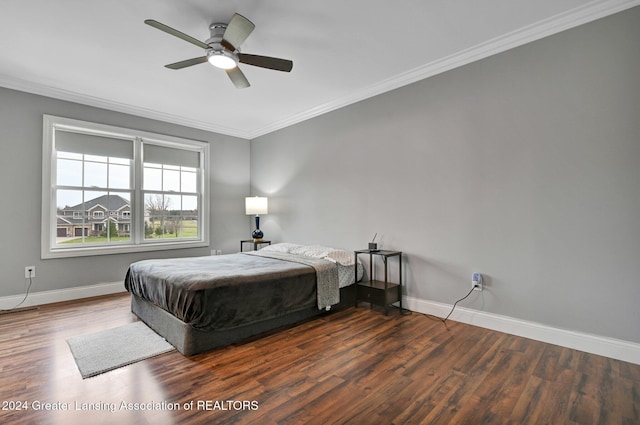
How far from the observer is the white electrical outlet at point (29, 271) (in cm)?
363

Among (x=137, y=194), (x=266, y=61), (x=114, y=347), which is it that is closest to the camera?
(x=114, y=347)

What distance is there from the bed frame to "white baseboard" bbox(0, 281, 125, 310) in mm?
1167

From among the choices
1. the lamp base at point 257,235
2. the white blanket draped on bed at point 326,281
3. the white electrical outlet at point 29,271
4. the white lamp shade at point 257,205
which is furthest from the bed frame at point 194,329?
the white lamp shade at point 257,205

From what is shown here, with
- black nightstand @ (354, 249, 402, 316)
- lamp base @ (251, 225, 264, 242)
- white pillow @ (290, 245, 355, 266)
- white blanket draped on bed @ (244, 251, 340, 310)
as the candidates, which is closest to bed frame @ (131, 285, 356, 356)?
white blanket draped on bed @ (244, 251, 340, 310)

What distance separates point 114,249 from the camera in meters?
4.25

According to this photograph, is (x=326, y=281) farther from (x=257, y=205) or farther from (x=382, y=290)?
(x=257, y=205)

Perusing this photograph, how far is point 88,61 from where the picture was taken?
312 cm

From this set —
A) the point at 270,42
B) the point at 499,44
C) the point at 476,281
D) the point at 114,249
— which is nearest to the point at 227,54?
the point at 270,42

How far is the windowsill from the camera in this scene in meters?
3.82

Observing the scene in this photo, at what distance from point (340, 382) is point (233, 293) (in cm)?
110

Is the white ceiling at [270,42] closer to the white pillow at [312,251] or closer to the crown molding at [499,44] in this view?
the crown molding at [499,44]

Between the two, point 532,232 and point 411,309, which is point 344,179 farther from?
point 532,232

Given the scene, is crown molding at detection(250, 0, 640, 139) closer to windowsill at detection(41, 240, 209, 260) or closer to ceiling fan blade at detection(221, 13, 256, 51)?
ceiling fan blade at detection(221, 13, 256, 51)

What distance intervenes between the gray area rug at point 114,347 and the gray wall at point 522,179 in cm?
247
